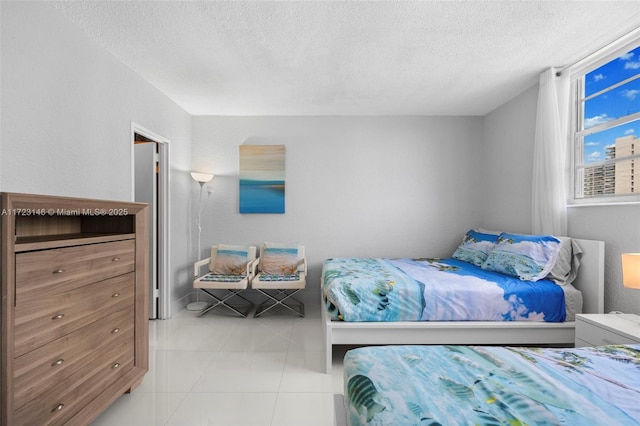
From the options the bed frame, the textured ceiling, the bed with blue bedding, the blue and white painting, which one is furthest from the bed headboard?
the blue and white painting

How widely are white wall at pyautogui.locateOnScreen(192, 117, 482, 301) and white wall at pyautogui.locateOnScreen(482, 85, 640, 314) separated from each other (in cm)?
28

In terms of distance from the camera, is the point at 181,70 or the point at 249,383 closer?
the point at 249,383

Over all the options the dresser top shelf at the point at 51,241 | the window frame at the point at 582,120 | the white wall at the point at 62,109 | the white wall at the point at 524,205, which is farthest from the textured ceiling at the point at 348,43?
the dresser top shelf at the point at 51,241

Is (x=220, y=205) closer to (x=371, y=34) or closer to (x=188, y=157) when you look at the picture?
(x=188, y=157)

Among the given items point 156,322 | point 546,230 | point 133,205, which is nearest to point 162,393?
point 133,205

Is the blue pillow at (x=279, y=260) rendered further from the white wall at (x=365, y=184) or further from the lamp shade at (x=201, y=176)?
the lamp shade at (x=201, y=176)

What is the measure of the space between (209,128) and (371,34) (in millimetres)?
2846

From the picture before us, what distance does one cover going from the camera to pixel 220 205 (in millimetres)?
4406

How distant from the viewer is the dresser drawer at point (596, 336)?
1933mm

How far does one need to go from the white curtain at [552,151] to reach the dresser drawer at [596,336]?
1.04 metres

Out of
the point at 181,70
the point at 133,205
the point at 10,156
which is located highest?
the point at 181,70

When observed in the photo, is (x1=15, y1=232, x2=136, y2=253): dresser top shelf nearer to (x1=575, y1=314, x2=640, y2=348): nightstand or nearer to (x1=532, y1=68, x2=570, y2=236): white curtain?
(x1=575, y1=314, x2=640, y2=348): nightstand

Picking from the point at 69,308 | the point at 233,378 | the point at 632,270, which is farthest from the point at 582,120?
the point at 69,308

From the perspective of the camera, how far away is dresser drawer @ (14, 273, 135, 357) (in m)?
1.36
